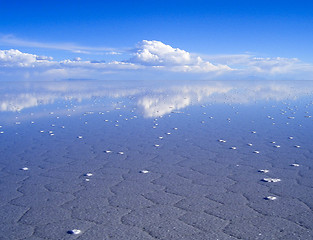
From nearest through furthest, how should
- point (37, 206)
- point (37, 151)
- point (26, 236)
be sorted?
point (26, 236) < point (37, 206) < point (37, 151)

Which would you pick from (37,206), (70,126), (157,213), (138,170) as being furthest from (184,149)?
(70,126)

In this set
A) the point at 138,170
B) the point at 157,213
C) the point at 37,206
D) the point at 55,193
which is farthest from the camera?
the point at 138,170

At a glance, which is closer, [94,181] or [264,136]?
[94,181]

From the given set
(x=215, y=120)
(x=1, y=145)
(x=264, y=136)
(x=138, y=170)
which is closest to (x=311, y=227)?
(x=138, y=170)

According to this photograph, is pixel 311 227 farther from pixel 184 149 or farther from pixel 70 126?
pixel 70 126

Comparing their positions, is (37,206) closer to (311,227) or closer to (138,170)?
(138,170)

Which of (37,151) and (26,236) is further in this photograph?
(37,151)

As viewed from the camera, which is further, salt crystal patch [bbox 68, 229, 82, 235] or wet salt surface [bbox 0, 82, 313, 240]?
wet salt surface [bbox 0, 82, 313, 240]

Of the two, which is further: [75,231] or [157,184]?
[157,184]

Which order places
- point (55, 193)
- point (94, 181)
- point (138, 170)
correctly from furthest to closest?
1. point (138, 170)
2. point (94, 181)
3. point (55, 193)

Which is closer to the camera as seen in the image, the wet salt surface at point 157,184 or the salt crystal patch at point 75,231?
the salt crystal patch at point 75,231
